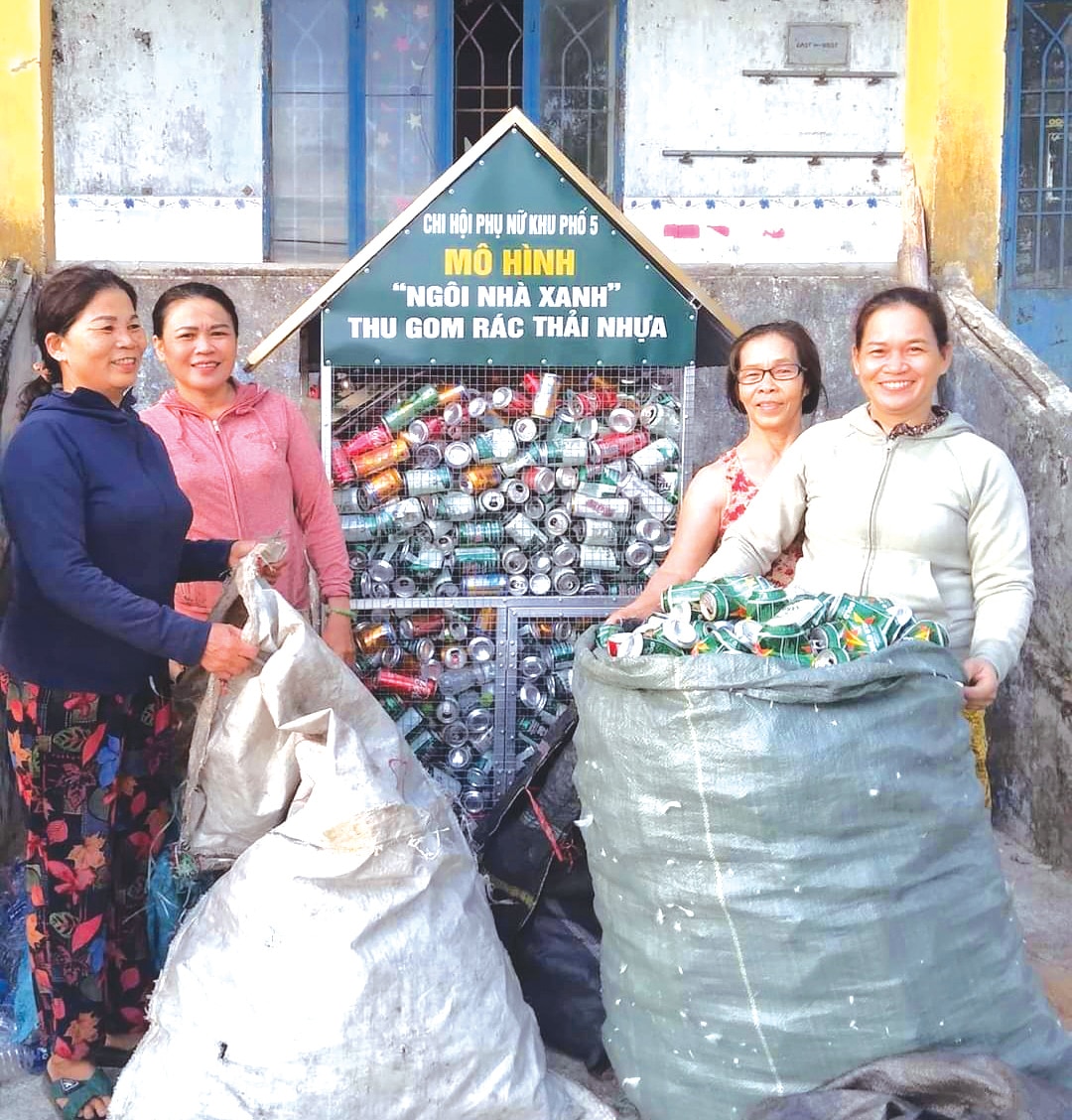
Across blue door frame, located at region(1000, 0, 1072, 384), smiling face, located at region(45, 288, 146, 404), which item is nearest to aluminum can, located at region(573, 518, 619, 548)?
smiling face, located at region(45, 288, 146, 404)

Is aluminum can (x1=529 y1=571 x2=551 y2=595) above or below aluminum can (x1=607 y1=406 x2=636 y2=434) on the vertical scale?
below

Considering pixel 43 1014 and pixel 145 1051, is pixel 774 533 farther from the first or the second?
pixel 43 1014

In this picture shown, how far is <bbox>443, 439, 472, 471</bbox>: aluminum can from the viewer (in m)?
4.36

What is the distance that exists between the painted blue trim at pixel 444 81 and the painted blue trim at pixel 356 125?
0.40 meters

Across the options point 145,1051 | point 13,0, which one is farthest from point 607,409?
point 13,0

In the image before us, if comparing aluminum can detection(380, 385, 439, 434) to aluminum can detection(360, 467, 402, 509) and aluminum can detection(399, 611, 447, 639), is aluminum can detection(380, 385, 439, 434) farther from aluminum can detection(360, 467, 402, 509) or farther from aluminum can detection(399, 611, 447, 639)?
aluminum can detection(399, 611, 447, 639)

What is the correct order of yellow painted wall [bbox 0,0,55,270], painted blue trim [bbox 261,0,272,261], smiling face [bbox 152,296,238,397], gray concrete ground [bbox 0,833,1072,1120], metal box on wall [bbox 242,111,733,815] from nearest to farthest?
gray concrete ground [bbox 0,833,1072,1120]
smiling face [bbox 152,296,238,397]
metal box on wall [bbox 242,111,733,815]
yellow painted wall [bbox 0,0,55,270]
painted blue trim [bbox 261,0,272,261]

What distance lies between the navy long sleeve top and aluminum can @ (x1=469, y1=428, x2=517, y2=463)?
4.37 ft

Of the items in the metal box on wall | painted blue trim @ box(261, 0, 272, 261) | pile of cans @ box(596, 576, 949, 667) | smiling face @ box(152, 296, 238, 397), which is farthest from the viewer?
painted blue trim @ box(261, 0, 272, 261)

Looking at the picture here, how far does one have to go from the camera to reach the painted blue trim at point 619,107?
7.29m

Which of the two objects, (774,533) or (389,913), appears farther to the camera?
(774,533)

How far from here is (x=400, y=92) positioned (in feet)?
24.5

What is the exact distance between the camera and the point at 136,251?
7176 mm

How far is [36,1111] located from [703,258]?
5380 millimetres
